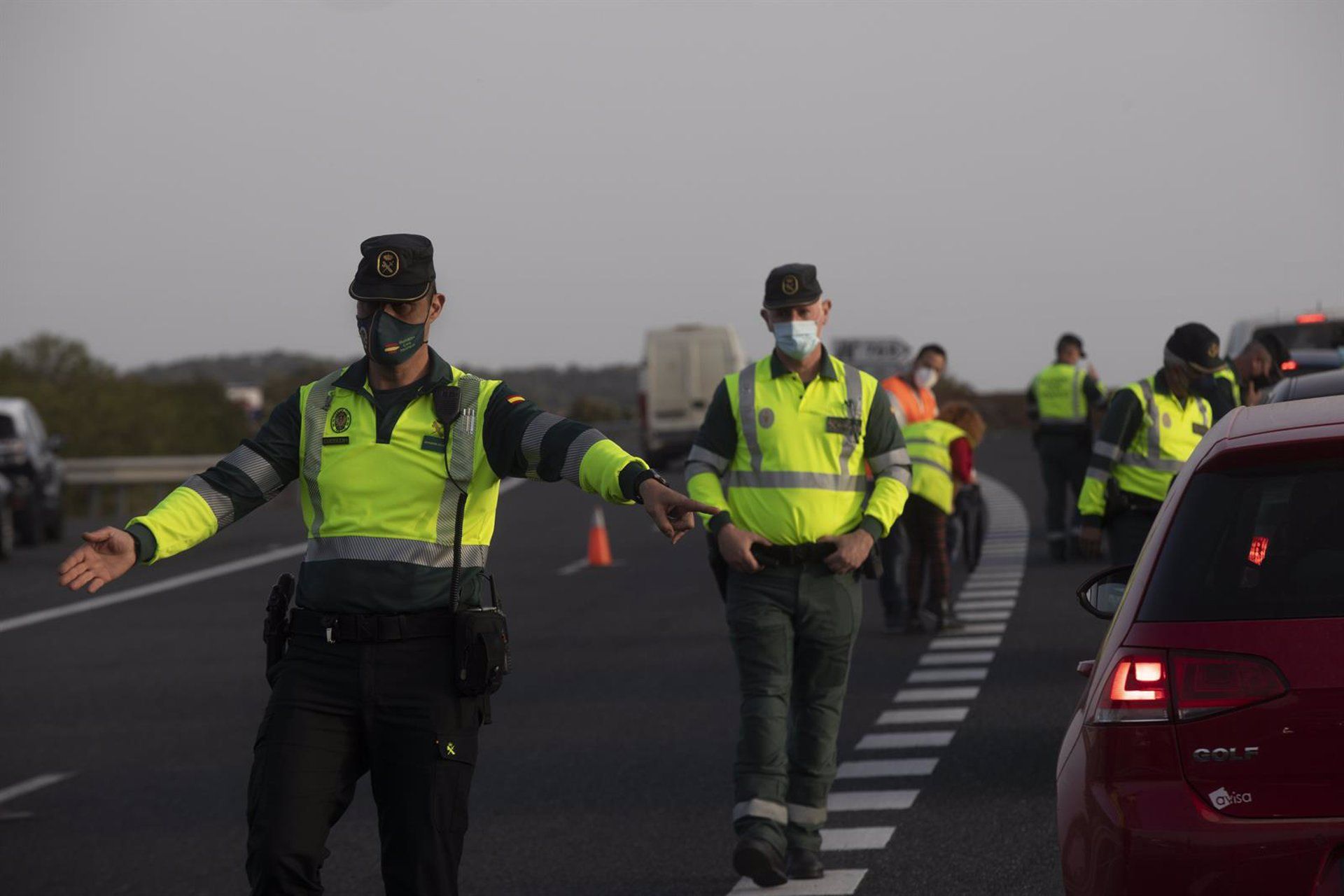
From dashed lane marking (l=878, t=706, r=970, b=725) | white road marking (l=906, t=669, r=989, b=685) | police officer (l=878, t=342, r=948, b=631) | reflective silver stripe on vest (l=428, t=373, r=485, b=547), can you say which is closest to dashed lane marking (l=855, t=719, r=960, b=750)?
dashed lane marking (l=878, t=706, r=970, b=725)

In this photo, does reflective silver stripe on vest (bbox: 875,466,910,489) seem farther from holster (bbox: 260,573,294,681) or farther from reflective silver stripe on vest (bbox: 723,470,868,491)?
holster (bbox: 260,573,294,681)

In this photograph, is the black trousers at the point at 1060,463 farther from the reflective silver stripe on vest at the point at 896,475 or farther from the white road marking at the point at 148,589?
the reflective silver stripe on vest at the point at 896,475

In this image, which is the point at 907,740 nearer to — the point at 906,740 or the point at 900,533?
the point at 906,740

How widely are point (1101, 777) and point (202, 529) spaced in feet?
7.15

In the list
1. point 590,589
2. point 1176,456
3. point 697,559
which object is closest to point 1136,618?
point 1176,456

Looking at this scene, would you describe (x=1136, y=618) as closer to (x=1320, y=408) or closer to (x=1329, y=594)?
(x=1329, y=594)

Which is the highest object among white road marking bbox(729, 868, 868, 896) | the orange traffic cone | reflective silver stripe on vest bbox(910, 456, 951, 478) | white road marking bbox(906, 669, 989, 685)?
reflective silver stripe on vest bbox(910, 456, 951, 478)

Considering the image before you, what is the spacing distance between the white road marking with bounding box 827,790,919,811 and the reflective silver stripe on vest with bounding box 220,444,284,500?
379 centimetres

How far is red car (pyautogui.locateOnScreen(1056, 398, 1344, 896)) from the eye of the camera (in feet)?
13.8

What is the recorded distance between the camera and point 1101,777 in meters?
4.48

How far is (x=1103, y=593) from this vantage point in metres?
5.55

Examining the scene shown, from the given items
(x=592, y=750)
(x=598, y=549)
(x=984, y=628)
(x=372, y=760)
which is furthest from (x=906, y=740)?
(x=598, y=549)

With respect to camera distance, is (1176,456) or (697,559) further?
(697,559)

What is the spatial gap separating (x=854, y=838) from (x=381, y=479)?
339 cm
